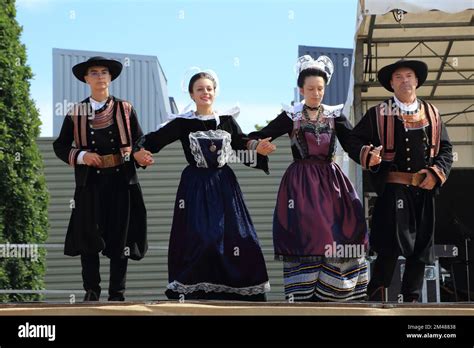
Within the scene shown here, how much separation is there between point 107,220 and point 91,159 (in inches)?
15.2

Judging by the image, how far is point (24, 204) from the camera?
7.59 m

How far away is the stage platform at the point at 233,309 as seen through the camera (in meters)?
4.56

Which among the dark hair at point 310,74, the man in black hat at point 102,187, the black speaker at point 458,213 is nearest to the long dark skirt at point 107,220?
the man in black hat at point 102,187

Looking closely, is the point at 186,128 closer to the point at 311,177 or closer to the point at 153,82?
the point at 311,177

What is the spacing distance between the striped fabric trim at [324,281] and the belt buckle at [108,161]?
1.25 m

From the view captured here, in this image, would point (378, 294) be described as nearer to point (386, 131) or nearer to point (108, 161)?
point (386, 131)

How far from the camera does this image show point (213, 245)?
534 cm

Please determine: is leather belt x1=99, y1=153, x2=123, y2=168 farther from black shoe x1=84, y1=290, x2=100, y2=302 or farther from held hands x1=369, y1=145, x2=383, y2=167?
held hands x1=369, y1=145, x2=383, y2=167

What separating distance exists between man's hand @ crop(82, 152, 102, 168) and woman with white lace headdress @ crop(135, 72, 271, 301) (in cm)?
25

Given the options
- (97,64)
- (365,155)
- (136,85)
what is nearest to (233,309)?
(365,155)

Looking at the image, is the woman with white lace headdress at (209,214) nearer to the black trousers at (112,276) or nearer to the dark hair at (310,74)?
the black trousers at (112,276)

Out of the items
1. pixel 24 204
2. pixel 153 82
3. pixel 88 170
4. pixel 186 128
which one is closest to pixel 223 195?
pixel 186 128

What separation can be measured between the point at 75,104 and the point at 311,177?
4.97 ft

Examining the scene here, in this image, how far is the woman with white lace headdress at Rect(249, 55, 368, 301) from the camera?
5.35 metres
